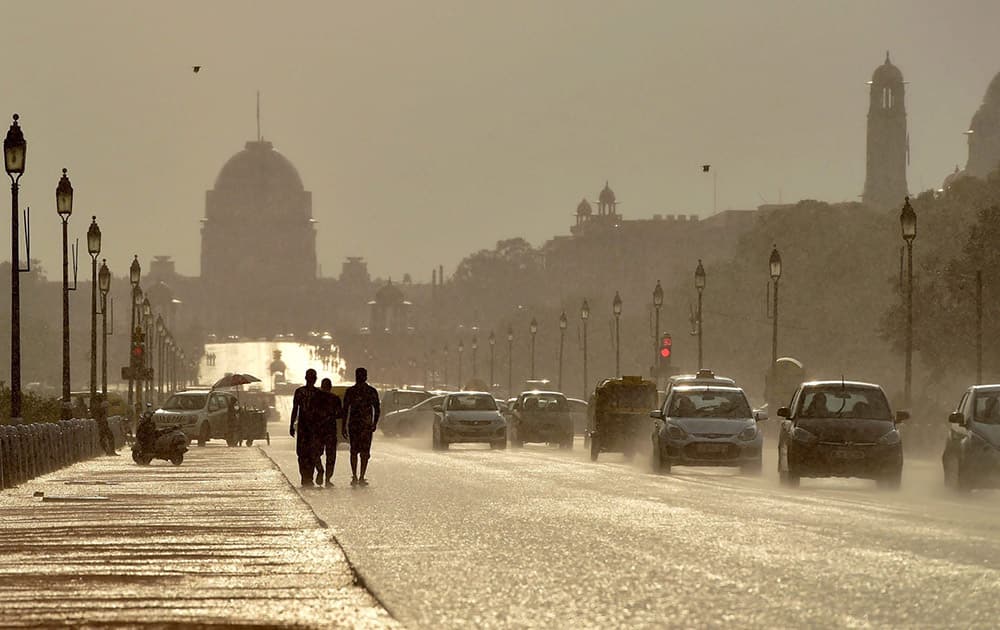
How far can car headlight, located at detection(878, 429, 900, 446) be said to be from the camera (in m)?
30.4

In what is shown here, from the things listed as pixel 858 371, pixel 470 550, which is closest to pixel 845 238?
pixel 858 371

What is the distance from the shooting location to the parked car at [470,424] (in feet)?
171

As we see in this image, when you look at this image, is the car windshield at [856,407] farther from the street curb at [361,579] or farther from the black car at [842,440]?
the street curb at [361,579]

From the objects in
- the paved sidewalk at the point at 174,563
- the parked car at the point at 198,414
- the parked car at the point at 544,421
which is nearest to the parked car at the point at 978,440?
the paved sidewalk at the point at 174,563

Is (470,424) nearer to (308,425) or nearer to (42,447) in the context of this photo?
(42,447)

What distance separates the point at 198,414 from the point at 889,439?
2860cm

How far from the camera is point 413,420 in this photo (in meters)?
69.1

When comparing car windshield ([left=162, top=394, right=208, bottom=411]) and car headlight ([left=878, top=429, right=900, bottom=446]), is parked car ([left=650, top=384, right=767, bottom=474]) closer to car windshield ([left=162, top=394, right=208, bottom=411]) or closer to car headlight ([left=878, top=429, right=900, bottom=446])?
car headlight ([left=878, top=429, right=900, bottom=446])

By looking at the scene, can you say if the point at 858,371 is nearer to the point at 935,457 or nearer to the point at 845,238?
the point at 845,238

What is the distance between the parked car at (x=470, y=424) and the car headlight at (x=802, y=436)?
854 inches

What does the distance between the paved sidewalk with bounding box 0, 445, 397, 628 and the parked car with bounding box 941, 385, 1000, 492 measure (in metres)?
9.24

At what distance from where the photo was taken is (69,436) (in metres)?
37.9

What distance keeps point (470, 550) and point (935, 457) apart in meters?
32.7

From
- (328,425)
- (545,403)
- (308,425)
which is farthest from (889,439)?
(545,403)
